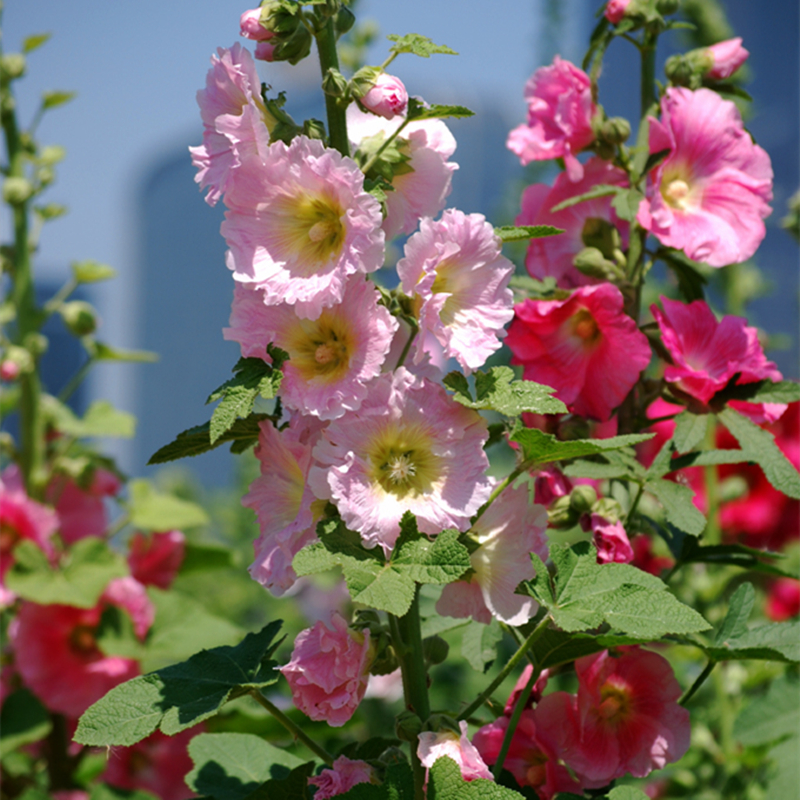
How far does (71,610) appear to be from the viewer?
175 cm

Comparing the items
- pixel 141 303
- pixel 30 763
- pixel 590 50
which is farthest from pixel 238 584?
pixel 141 303

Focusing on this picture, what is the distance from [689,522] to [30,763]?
154 cm

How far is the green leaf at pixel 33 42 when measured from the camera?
6.07 ft

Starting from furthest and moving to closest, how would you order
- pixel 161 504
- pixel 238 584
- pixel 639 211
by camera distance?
1. pixel 238 584
2. pixel 161 504
3. pixel 639 211

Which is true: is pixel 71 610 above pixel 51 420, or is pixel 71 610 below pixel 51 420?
below

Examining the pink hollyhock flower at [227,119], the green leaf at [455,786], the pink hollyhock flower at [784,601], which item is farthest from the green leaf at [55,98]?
the pink hollyhock flower at [784,601]

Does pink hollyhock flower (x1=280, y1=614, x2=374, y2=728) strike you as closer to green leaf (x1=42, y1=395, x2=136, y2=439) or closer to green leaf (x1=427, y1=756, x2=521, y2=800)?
green leaf (x1=427, y1=756, x2=521, y2=800)

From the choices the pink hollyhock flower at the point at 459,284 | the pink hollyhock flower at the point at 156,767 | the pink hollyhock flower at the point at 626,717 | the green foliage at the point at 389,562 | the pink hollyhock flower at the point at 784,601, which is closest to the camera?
the green foliage at the point at 389,562

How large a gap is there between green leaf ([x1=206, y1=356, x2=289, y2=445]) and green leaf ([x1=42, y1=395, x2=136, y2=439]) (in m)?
1.14

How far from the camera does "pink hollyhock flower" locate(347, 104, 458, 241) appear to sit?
835 millimetres

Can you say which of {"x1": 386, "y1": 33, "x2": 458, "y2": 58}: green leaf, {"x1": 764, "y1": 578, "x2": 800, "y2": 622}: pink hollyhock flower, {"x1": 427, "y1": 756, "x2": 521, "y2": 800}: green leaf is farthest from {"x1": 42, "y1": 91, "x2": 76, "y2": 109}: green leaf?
{"x1": 764, "y1": 578, "x2": 800, "y2": 622}: pink hollyhock flower

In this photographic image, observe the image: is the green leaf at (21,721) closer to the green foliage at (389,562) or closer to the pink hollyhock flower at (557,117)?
the green foliage at (389,562)

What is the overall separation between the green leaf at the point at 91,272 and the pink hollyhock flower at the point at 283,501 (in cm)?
128

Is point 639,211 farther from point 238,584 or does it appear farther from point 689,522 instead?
point 238,584
